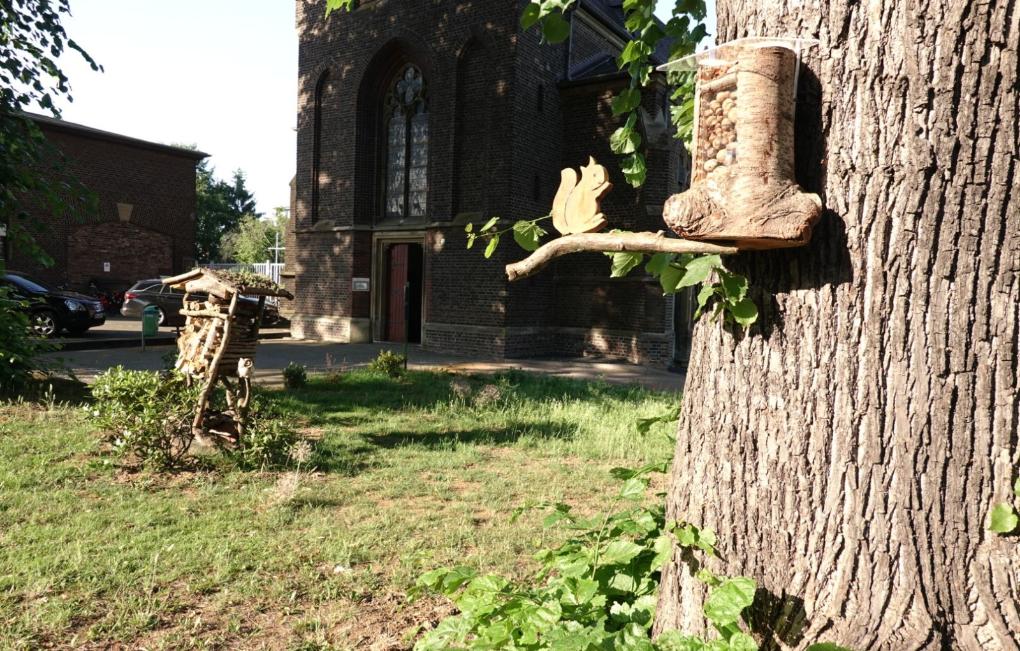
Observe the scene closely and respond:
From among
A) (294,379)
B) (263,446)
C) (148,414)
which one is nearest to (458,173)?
(294,379)

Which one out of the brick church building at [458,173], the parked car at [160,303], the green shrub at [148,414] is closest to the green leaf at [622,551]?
the green shrub at [148,414]

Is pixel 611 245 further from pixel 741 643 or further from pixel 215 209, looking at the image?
pixel 215 209

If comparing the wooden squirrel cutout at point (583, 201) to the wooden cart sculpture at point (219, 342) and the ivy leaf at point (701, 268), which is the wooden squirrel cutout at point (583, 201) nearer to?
the ivy leaf at point (701, 268)

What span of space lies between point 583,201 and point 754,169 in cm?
51

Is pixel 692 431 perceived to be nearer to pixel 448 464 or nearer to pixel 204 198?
pixel 448 464

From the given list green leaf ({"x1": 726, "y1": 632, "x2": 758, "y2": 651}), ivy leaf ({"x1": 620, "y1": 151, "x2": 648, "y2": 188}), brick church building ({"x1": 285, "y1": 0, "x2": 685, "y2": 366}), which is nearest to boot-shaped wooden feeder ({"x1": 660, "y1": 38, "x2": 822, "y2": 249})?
green leaf ({"x1": 726, "y1": 632, "x2": 758, "y2": 651})

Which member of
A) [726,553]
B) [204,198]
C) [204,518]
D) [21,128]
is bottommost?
[204,518]

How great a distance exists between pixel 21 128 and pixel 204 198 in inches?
2166

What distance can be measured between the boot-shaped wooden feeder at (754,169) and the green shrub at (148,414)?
507 centimetres

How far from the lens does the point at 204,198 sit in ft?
195

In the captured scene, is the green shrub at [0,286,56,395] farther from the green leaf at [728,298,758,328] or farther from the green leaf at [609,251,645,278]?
the green leaf at [728,298,758,328]

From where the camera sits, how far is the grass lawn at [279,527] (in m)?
3.21

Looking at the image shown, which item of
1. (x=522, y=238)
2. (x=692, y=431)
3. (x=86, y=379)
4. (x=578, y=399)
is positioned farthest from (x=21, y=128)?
(x=692, y=431)

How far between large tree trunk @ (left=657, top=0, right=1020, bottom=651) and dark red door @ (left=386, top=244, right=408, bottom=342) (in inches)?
649
